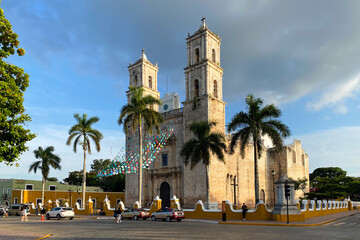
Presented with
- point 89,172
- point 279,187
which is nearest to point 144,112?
point 279,187

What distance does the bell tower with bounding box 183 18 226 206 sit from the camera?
129ft

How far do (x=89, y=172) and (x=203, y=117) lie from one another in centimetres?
4864

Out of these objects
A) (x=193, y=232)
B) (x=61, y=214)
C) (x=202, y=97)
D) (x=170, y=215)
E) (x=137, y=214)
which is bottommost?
(x=61, y=214)

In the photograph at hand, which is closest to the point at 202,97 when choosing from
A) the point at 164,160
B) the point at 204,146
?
the point at 164,160

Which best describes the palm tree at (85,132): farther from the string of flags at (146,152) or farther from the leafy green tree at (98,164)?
the leafy green tree at (98,164)

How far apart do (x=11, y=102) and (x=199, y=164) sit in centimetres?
2905

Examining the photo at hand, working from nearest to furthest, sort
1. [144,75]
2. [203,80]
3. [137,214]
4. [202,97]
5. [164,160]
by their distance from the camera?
[137,214]
[202,97]
[203,80]
[164,160]
[144,75]

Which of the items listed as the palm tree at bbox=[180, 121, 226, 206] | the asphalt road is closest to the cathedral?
the palm tree at bbox=[180, 121, 226, 206]

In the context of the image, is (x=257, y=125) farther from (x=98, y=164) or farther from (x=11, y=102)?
(x=98, y=164)

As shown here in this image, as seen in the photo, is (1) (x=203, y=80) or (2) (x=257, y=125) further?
(1) (x=203, y=80)

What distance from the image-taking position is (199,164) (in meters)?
39.7

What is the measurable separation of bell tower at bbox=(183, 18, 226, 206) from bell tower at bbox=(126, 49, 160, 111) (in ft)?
28.3

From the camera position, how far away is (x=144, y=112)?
115 feet

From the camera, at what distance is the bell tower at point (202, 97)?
3940cm
